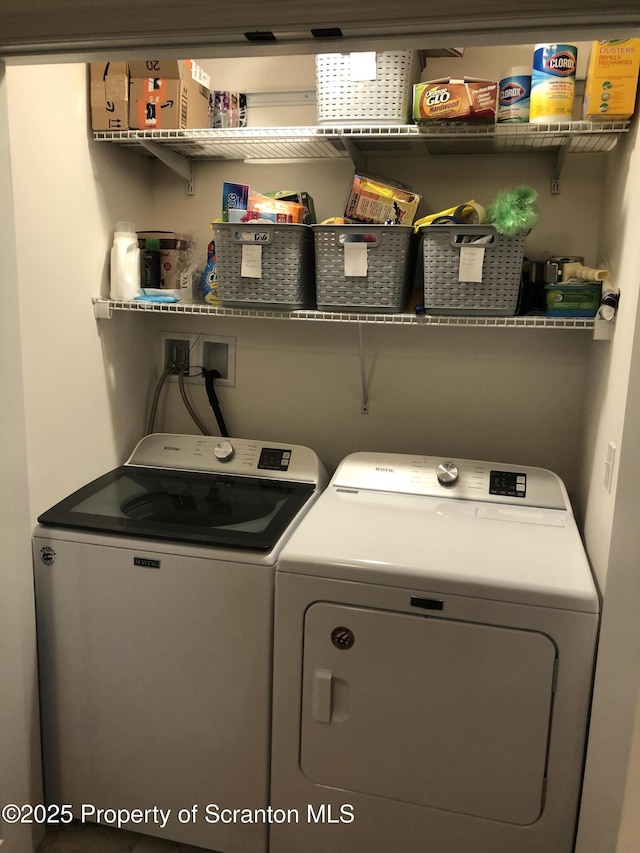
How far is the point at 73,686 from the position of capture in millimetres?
1915

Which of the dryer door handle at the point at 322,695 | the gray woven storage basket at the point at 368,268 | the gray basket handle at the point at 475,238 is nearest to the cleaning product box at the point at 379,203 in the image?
the gray woven storage basket at the point at 368,268

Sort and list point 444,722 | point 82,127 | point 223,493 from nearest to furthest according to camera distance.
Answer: point 444,722, point 82,127, point 223,493

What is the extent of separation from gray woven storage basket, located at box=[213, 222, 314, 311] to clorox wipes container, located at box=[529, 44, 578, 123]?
742 millimetres

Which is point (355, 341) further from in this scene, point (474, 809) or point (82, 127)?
point (474, 809)

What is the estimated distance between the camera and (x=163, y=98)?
6.66 feet

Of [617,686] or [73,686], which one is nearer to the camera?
[617,686]

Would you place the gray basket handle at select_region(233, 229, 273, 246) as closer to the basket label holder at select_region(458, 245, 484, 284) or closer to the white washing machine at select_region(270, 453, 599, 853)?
the basket label holder at select_region(458, 245, 484, 284)

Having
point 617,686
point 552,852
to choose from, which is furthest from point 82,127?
point 552,852

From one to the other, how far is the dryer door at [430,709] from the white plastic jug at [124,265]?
1232mm

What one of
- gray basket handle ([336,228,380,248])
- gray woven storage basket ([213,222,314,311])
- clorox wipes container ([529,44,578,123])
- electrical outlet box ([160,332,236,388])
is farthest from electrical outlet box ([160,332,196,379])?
clorox wipes container ([529,44,578,123])

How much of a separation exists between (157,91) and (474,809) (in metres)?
2.23

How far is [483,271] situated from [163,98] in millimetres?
1129

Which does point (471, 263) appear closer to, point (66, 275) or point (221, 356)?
point (221, 356)

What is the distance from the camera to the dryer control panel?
2055 mm
